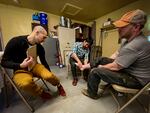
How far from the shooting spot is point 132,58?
100 cm

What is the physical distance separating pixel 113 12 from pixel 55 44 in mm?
2316

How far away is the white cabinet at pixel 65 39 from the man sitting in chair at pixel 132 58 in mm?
2983

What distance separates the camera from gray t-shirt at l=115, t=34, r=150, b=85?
3.26ft

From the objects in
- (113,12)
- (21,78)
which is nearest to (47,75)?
(21,78)

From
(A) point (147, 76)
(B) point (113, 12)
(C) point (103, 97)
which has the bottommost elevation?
(C) point (103, 97)

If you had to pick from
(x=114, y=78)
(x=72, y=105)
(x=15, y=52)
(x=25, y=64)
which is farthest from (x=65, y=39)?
(x=114, y=78)

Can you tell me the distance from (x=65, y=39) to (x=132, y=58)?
330cm

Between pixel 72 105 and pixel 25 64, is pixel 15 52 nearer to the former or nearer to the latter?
pixel 25 64

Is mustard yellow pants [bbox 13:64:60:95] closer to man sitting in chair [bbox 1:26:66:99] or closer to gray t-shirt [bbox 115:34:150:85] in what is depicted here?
man sitting in chair [bbox 1:26:66:99]

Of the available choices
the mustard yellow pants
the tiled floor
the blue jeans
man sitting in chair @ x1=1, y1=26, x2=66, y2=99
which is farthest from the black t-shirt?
the blue jeans

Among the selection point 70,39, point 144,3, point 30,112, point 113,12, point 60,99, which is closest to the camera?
point 30,112

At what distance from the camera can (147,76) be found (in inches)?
40.3

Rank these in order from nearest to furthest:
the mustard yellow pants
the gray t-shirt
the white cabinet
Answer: the gray t-shirt < the mustard yellow pants < the white cabinet

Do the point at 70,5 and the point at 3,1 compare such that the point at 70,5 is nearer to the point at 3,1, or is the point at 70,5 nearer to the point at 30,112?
the point at 3,1
